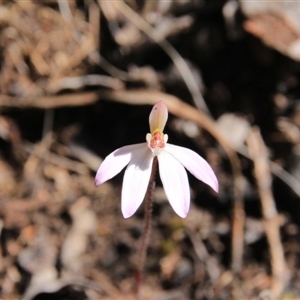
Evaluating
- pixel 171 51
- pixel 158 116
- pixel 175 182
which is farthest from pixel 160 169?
pixel 171 51

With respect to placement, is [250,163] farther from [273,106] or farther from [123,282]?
[123,282]

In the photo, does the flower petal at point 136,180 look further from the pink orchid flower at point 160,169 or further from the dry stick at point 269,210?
the dry stick at point 269,210

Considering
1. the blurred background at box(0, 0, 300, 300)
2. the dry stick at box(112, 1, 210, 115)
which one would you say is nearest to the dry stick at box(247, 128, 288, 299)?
the blurred background at box(0, 0, 300, 300)

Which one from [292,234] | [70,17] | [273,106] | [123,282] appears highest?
[70,17]

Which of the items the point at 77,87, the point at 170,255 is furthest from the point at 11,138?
the point at 170,255

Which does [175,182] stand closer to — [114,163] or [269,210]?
[114,163]
